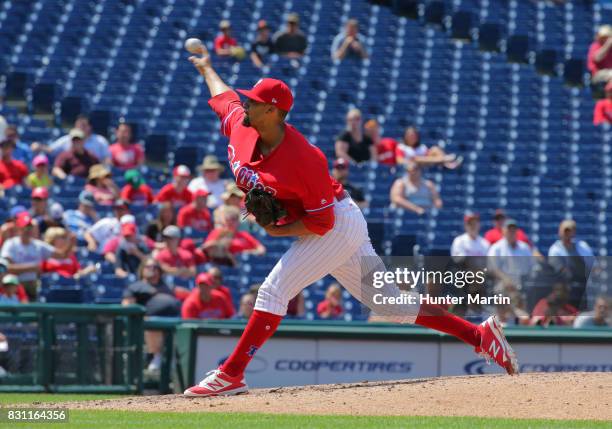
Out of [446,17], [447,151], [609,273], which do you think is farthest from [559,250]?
[446,17]

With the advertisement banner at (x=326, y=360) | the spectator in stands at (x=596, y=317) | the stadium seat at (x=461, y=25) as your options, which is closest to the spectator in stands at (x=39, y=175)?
the advertisement banner at (x=326, y=360)

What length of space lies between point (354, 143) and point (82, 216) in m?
3.43

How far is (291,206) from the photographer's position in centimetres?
647

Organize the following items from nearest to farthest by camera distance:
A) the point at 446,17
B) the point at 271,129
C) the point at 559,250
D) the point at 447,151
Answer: the point at 271,129 → the point at 559,250 → the point at 447,151 → the point at 446,17

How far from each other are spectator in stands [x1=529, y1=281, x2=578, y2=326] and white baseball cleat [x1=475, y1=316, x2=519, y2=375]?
12.4 ft

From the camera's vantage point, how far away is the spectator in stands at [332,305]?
11.9m

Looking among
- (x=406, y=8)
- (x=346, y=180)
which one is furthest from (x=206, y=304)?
(x=406, y=8)

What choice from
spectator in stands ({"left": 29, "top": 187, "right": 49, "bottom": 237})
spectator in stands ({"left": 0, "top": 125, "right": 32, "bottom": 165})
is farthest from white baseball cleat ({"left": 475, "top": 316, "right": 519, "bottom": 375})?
spectator in stands ({"left": 0, "top": 125, "right": 32, "bottom": 165})

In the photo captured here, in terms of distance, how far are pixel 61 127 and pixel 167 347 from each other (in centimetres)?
582

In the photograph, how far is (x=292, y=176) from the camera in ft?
20.6

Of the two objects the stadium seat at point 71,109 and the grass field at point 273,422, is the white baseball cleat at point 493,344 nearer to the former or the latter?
the grass field at point 273,422

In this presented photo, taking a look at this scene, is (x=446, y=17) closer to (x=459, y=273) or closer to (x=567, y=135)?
(x=567, y=135)

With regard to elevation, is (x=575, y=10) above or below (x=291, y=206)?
above

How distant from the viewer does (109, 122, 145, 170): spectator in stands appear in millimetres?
14195
